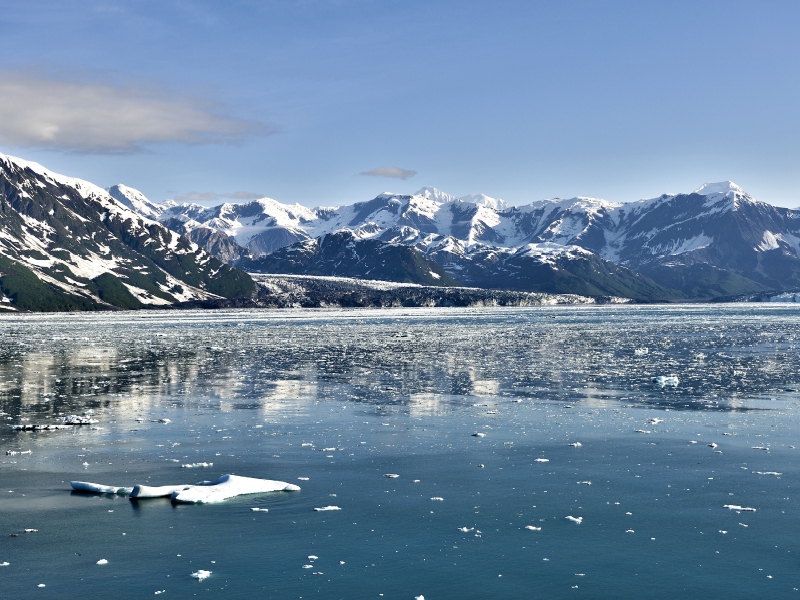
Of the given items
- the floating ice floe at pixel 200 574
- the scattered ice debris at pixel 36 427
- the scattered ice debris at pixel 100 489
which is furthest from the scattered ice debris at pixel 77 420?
the floating ice floe at pixel 200 574

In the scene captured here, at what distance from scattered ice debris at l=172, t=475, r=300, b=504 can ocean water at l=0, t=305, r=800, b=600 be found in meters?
0.54

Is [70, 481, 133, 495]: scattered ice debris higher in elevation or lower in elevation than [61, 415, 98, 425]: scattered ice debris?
lower

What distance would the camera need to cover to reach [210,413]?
134 feet

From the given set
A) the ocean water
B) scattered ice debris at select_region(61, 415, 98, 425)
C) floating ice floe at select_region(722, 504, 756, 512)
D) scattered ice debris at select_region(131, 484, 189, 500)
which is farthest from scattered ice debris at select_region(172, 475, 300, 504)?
scattered ice debris at select_region(61, 415, 98, 425)

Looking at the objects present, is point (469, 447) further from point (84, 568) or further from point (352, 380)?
point (352, 380)

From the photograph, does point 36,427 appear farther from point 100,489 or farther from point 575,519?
point 575,519

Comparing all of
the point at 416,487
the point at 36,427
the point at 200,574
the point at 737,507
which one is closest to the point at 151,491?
the point at 200,574

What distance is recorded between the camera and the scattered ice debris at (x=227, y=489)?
24203 millimetres

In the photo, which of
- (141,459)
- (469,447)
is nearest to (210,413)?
(141,459)

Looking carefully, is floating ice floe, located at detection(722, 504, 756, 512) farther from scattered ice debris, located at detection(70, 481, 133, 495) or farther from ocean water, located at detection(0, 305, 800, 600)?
scattered ice debris, located at detection(70, 481, 133, 495)

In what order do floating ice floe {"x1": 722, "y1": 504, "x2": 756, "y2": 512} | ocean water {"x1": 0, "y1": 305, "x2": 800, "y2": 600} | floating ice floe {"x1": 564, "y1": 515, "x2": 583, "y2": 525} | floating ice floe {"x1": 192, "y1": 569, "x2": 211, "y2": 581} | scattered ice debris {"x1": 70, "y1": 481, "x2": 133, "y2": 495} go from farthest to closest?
scattered ice debris {"x1": 70, "y1": 481, "x2": 133, "y2": 495}, floating ice floe {"x1": 722, "y1": 504, "x2": 756, "y2": 512}, floating ice floe {"x1": 564, "y1": 515, "x2": 583, "y2": 525}, ocean water {"x1": 0, "y1": 305, "x2": 800, "y2": 600}, floating ice floe {"x1": 192, "y1": 569, "x2": 211, "y2": 581}

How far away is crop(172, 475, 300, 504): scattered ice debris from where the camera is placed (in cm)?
2420

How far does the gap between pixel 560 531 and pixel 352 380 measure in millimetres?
35110

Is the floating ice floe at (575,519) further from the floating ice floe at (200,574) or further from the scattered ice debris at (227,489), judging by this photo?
the floating ice floe at (200,574)
